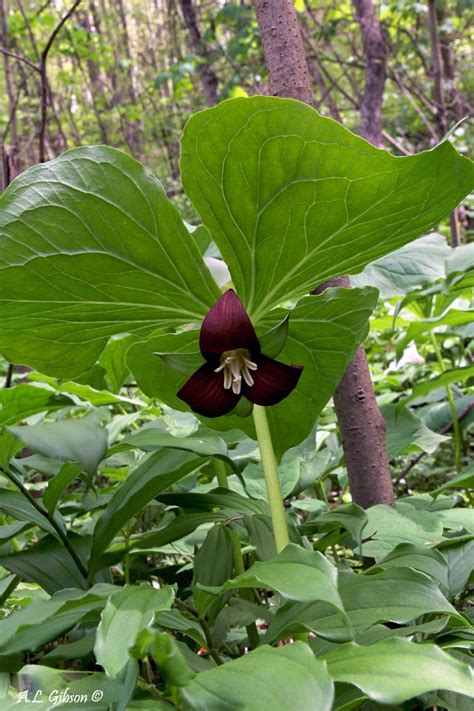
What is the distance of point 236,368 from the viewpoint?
Result: 54 centimetres

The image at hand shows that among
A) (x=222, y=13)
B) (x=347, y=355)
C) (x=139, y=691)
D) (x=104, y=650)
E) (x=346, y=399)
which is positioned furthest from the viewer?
(x=222, y=13)

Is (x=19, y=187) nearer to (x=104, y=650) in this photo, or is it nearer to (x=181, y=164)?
(x=181, y=164)

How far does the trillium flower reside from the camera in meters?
0.52

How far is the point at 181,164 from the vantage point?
52cm

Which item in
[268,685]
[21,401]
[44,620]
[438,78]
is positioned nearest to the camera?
[268,685]

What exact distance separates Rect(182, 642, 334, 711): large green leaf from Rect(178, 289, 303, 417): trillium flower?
231 mm

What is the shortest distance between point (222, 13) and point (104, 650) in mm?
5896

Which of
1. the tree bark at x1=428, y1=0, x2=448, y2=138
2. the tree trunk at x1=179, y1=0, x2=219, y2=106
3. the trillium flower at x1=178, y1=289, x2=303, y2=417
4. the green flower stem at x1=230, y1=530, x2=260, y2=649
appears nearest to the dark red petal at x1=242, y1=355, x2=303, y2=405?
the trillium flower at x1=178, y1=289, x2=303, y2=417

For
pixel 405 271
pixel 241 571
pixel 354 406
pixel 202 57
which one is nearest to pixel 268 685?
pixel 241 571

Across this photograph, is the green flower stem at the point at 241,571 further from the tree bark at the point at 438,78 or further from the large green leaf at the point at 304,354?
the tree bark at the point at 438,78

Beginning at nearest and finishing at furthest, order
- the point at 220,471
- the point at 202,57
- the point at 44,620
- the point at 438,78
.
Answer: the point at 44,620 → the point at 220,471 → the point at 438,78 → the point at 202,57

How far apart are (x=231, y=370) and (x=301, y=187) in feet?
0.51

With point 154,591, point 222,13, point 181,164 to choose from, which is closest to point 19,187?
point 181,164

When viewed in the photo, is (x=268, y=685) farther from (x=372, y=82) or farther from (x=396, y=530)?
(x=372, y=82)
